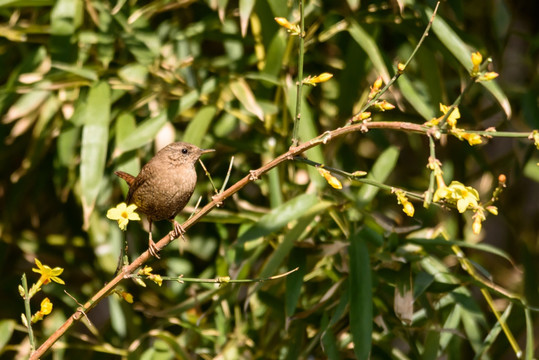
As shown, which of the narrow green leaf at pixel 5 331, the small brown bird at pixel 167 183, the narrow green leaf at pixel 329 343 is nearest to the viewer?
the small brown bird at pixel 167 183

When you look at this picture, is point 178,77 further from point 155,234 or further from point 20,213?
point 20,213

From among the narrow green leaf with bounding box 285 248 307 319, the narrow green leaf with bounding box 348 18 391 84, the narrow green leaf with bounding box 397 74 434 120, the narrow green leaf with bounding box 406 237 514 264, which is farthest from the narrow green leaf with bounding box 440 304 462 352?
the narrow green leaf with bounding box 348 18 391 84

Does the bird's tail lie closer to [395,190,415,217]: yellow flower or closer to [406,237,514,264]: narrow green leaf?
[406,237,514,264]: narrow green leaf

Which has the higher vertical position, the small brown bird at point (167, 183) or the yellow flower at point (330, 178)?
the yellow flower at point (330, 178)

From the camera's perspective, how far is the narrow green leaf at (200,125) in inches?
97.1

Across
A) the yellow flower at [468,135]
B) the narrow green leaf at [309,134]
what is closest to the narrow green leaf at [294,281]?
the narrow green leaf at [309,134]

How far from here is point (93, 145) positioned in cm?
239

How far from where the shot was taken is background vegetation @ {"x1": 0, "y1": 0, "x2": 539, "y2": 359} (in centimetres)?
232

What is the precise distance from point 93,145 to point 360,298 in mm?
948

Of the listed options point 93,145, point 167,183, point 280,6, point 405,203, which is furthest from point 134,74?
point 405,203

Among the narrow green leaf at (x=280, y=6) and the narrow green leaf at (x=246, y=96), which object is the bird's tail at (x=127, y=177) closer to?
the narrow green leaf at (x=246, y=96)

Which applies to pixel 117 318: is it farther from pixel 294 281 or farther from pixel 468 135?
pixel 468 135

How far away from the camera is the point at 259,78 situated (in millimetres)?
2453

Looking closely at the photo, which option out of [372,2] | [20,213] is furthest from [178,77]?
[20,213]
